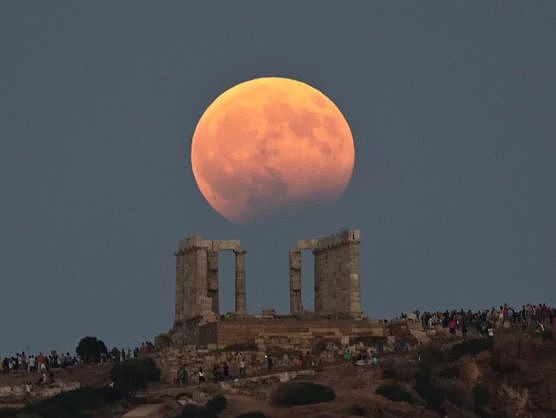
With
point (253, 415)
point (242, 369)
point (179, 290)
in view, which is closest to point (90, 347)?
point (179, 290)

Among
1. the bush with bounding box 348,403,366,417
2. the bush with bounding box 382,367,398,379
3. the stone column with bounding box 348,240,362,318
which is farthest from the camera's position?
the stone column with bounding box 348,240,362,318

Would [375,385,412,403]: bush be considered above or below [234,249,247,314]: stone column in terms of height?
below

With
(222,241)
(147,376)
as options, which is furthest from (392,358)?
(222,241)

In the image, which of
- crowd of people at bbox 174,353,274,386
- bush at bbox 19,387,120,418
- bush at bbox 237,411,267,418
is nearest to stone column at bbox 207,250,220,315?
crowd of people at bbox 174,353,274,386

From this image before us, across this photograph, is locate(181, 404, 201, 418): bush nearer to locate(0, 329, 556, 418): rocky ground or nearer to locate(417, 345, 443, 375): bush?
locate(0, 329, 556, 418): rocky ground

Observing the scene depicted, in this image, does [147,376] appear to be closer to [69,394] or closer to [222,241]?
[69,394]

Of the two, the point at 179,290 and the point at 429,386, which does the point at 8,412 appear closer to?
the point at 429,386

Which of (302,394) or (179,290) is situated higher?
(179,290)
